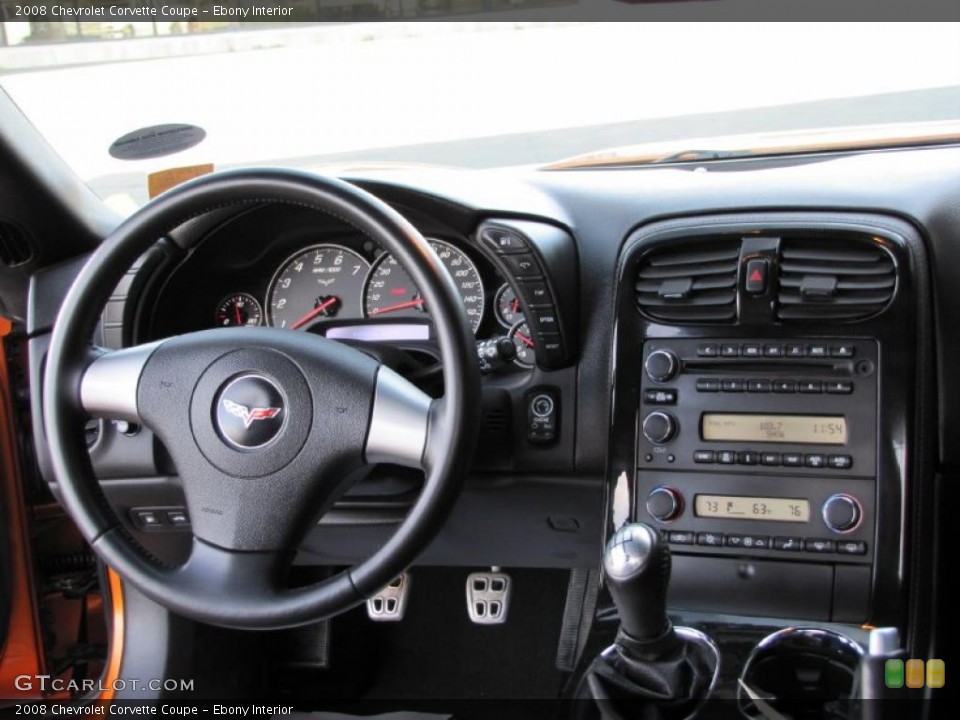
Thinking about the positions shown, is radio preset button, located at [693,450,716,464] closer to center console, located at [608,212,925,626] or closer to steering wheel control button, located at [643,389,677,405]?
center console, located at [608,212,925,626]

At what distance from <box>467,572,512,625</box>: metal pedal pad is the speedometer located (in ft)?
2.63

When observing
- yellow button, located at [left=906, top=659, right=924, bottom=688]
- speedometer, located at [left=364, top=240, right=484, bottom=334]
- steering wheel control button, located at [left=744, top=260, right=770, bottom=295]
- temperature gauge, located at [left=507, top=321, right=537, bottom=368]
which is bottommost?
yellow button, located at [left=906, top=659, right=924, bottom=688]

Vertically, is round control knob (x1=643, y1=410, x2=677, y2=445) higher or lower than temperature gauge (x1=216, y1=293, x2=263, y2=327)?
lower

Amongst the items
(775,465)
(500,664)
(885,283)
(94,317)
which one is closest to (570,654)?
(500,664)

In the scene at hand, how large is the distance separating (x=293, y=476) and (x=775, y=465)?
881 mm

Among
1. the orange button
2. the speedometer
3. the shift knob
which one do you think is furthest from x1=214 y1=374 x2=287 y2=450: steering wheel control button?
the orange button

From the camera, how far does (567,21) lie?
7.59 feet

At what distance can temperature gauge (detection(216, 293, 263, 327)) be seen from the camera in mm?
2408

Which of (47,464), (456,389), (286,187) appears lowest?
(47,464)

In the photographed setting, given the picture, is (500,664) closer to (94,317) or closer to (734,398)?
(734,398)

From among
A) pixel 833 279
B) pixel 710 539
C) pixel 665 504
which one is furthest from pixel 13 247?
→ pixel 833 279

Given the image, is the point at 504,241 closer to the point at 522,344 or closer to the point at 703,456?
the point at 522,344

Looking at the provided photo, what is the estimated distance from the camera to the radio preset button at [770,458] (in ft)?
6.13

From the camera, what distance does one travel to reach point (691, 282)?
1956 mm
